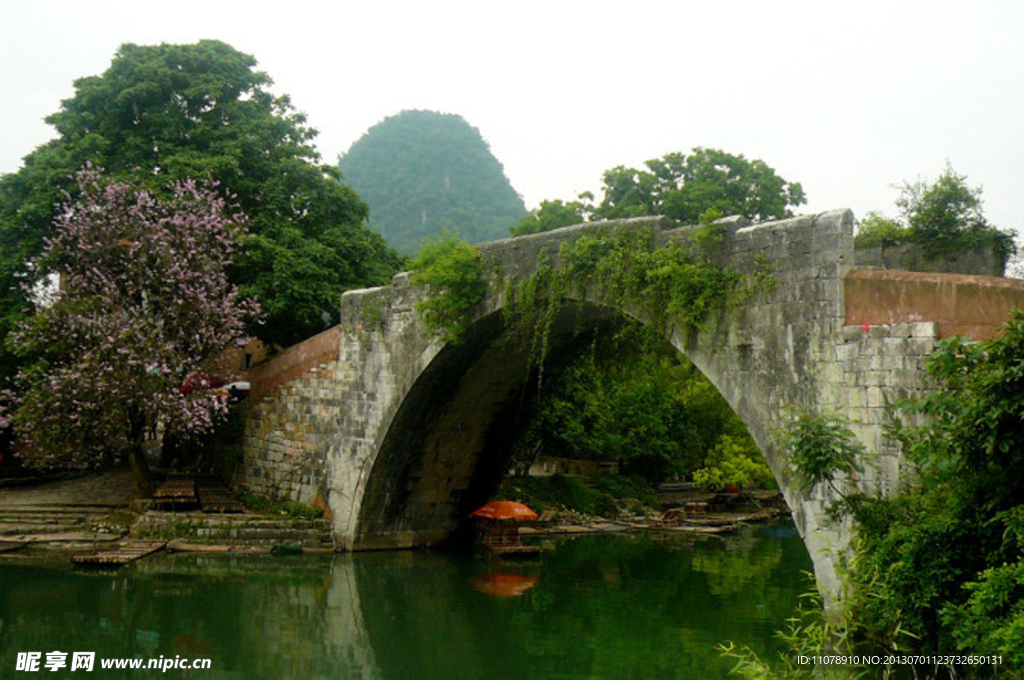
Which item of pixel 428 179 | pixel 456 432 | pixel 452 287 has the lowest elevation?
pixel 456 432

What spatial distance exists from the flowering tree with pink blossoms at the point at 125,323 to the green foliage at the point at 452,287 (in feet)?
13.9

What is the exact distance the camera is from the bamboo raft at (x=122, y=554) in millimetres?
13406

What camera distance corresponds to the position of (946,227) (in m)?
13.2

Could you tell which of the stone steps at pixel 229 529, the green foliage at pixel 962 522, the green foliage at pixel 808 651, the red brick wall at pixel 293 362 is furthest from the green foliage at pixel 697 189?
the green foliage at pixel 962 522

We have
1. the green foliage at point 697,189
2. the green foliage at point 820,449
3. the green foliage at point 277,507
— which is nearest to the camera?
the green foliage at point 820,449

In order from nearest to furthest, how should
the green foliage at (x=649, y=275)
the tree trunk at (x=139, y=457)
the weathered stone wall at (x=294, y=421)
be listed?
the green foliage at (x=649, y=275) < the tree trunk at (x=139, y=457) < the weathered stone wall at (x=294, y=421)

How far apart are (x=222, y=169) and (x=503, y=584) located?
9.70 meters

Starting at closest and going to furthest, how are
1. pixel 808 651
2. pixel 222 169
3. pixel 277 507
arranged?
pixel 808 651
pixel 277 507
pixel 222 169

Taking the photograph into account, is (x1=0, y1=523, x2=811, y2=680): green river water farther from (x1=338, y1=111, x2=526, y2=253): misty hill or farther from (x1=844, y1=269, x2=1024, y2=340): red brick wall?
(x1=338, y1=111, x2=526, y2=253): misty hill

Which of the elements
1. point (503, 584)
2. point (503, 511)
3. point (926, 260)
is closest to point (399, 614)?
point (503, 584)

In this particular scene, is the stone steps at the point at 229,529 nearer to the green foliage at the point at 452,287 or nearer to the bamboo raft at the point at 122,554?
the bamboo raft at the point at 122,554

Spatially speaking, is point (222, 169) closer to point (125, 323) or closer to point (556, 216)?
point (125, 323)

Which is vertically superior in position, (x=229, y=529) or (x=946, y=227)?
(x=946, y=227)

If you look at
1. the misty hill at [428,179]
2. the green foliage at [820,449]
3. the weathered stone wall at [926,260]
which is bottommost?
the green foliage at [820,449]
